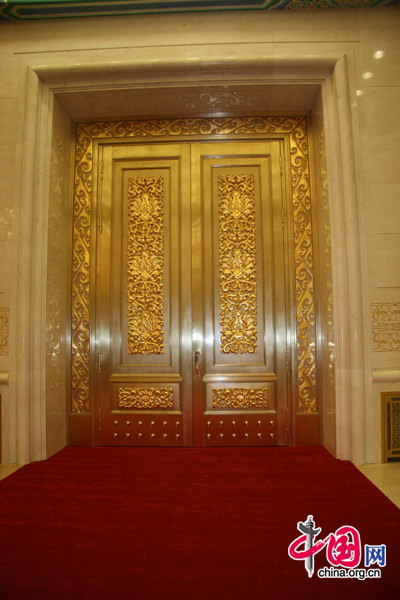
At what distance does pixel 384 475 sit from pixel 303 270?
1496 millimetres

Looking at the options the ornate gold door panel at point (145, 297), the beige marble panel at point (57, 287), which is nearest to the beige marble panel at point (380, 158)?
the ornate gold door panel at point (145, 297)

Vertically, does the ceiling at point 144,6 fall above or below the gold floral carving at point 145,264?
above

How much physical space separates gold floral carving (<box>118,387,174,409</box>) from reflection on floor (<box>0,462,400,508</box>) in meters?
0.83

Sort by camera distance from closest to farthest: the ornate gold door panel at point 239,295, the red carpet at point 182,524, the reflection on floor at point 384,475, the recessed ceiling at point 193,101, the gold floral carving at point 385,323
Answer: the red carpet at point 182,524, the reflection on floor at point 384,475, the gold floral carving at point 385,323, the recessed ceiling at point 193,101, the ornate gold door panel at point 239,295

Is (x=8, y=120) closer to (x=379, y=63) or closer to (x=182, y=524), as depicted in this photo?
(x=379, y=63)

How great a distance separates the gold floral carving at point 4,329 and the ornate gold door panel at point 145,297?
0.66 m

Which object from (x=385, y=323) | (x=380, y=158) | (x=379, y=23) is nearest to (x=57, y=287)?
(x=385, y=323)

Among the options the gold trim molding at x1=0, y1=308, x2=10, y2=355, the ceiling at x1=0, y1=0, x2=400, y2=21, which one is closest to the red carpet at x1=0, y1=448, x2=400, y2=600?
the gold trim molding at x1=0, y1=308, x2=10, y2=355

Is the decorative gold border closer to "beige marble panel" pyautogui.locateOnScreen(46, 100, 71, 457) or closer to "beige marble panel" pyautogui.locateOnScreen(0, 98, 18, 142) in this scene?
"beige marble panel" pyautogui.locateOnScreen(46, 100, 71, 457)

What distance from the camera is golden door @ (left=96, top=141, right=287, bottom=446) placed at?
269 cm

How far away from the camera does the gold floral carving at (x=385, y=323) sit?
7.54 ft

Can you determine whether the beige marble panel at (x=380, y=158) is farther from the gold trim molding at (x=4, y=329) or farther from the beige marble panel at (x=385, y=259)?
the gold trim molding at (x=4, y=329)

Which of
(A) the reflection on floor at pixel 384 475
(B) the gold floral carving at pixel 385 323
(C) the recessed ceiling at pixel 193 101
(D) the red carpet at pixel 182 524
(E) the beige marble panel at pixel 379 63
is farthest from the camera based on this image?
Result: (C) the recessed ceiling at pixel 193 101

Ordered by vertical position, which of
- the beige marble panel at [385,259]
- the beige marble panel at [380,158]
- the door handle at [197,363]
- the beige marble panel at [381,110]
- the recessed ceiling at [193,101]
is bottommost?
the door handle at [197,363]
